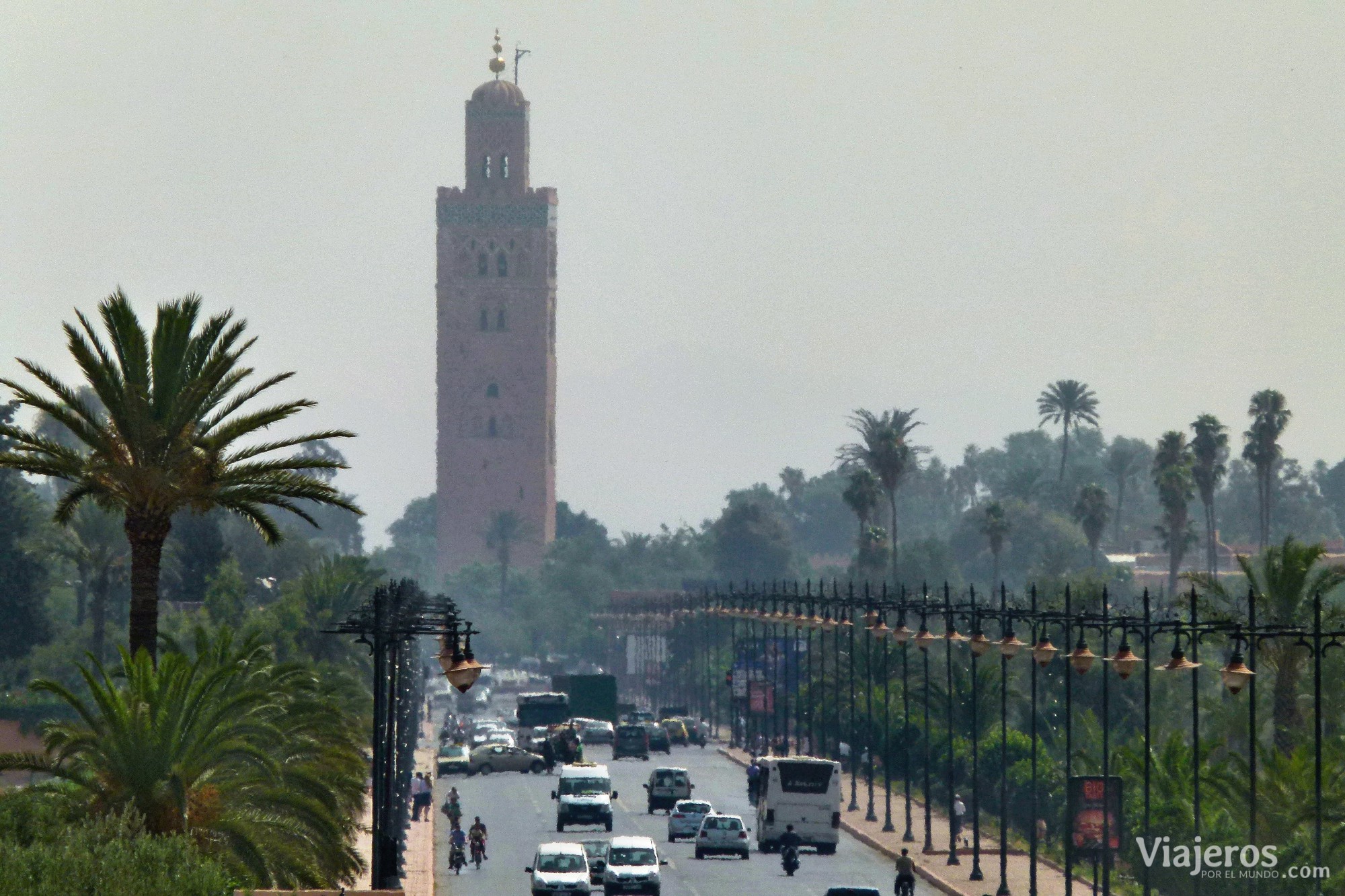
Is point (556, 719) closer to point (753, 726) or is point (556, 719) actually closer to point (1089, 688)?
point (753, 726)

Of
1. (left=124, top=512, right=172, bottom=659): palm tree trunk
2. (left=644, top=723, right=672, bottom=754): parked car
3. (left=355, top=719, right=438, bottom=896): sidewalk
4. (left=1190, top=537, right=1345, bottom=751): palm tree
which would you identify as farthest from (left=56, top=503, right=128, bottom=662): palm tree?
(left=124, top=512, right=172, bottom=659): palm tree trunk

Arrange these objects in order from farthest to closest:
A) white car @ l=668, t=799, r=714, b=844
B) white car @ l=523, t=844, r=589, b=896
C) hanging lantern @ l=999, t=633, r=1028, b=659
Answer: white car @ l=668, t=799, r=714, b=844 → white car @ l=523, t=844, r=589, b=896 → hanging lantern @ l=999, t=633, r=1028, b=659

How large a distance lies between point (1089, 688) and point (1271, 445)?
56.2m

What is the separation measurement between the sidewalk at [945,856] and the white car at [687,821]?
4854 mm

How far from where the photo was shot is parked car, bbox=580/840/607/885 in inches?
2266

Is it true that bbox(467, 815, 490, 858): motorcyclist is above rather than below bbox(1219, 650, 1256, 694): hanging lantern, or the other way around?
below

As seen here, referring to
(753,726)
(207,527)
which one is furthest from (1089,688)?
(207,527)

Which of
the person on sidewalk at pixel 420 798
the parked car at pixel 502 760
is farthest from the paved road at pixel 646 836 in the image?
the person on sidewalk at pixel 420 798

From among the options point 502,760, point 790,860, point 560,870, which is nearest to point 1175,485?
point 502,760

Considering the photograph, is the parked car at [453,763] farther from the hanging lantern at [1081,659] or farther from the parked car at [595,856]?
the hanging lantern at [1081,659]

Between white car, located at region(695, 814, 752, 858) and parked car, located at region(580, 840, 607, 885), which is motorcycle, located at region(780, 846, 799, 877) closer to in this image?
parked car, located at region(580, 840, 607, 885)

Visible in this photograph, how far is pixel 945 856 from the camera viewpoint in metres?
67.0

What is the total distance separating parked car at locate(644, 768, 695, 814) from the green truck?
37563mm

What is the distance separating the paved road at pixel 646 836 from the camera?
57.1 m
